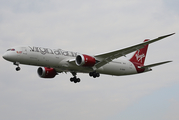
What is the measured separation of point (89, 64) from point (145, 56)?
15734 mm

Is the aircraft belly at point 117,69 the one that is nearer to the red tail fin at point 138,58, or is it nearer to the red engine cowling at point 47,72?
the red tail fin at point 138,58

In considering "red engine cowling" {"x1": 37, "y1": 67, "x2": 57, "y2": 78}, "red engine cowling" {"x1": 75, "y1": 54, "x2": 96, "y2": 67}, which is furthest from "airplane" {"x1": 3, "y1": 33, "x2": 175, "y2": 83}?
"red engine cowling" {"x1": 37, "y1": 67, "x2": 57, "y2": 78}

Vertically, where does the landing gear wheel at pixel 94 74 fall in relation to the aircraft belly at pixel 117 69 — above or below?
below

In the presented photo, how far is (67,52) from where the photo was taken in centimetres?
4088

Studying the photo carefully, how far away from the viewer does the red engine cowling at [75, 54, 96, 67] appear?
3859 cm

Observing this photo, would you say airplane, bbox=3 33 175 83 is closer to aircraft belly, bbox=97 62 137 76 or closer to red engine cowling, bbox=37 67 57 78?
aircraft belly, bbox=97 62 137 76

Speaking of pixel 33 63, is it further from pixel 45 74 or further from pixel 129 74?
pixel 129 74

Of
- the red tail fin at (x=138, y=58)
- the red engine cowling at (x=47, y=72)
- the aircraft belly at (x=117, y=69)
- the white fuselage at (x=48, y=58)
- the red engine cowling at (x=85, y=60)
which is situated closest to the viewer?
the white fuselage at (x=48, y=58)

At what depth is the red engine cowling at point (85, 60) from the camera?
38.6m

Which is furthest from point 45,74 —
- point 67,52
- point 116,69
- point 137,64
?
point 137,64

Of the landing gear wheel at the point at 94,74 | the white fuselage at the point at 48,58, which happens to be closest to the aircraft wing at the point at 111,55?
the landing gear wheel at the point at 94,74

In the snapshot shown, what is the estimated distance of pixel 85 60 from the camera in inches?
1522

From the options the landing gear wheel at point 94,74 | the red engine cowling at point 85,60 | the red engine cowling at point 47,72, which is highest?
the red engine cowling at point 47,72

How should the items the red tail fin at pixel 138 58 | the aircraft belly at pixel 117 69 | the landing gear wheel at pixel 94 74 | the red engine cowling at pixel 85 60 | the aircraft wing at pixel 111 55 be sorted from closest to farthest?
the aircraft wing at pixel 111 55 → the red engine cowling at pixel 85 60 → the landing gear wheel at pixel 94 74 → the aircraft belly at pixel 117 69 → the red tail fin at pixel 138 58
